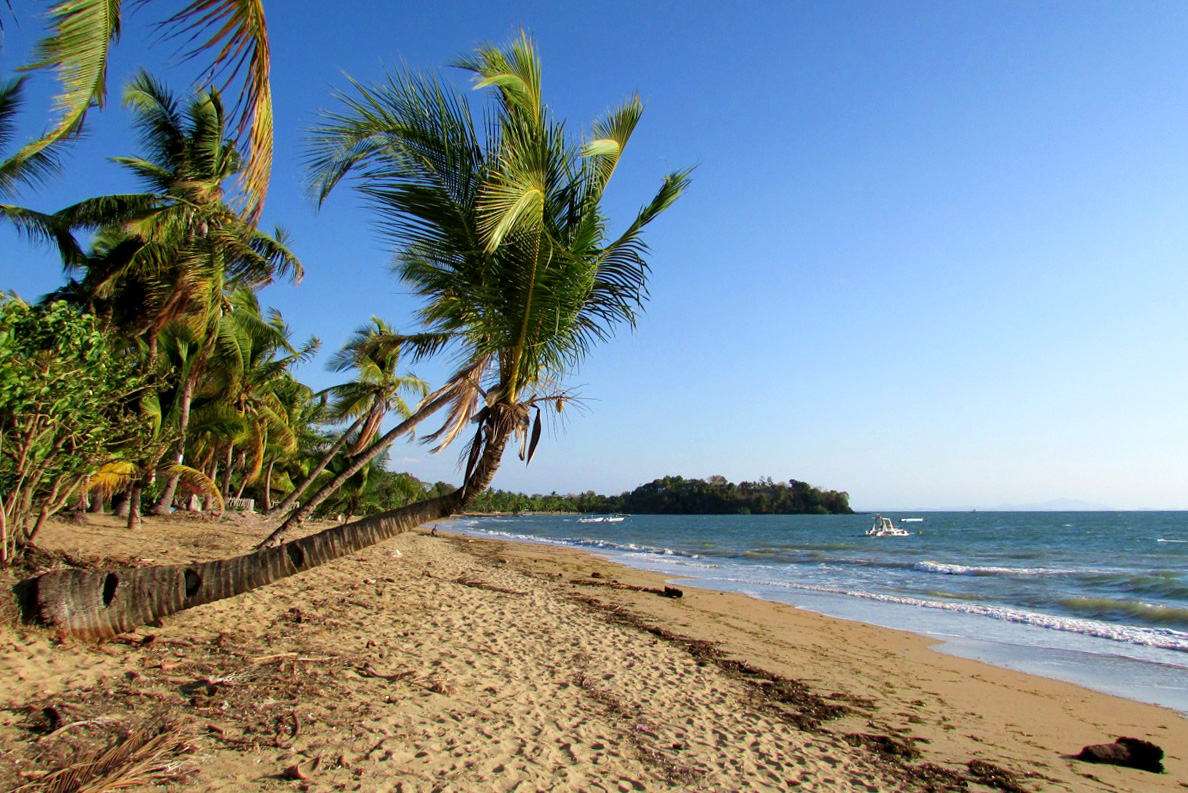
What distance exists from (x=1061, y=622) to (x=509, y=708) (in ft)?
40.9

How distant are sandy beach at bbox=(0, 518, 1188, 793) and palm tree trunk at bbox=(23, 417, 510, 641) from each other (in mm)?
224

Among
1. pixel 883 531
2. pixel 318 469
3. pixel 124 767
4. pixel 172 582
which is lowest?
pixel 883 531

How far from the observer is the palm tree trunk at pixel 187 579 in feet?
14.2

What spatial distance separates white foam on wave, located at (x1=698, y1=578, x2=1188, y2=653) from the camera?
36.1ft

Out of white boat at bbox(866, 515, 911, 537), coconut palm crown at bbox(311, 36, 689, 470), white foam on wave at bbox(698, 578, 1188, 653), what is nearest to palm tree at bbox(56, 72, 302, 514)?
coconut palm crown at bbox(311, 36, 689, 470)

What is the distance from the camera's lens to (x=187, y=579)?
445cm

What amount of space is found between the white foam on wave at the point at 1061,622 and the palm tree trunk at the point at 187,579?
12.3 metres

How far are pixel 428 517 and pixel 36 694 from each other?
96.1 inches

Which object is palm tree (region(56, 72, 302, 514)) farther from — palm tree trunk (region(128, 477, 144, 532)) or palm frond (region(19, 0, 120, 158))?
palm frond (region(19, 0, 120, 158))

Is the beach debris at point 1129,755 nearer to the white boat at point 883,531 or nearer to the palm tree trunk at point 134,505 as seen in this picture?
the palm tree trunk at point 134,505

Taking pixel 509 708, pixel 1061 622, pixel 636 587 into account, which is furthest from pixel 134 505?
pixel 1061 622

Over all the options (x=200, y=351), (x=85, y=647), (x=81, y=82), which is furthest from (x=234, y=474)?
(x=81, y=82)

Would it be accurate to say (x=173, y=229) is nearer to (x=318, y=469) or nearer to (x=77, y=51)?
(x=318, y=469)

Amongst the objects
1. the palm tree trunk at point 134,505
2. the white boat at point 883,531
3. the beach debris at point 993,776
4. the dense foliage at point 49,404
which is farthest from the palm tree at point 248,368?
the white boat at point 883,531
